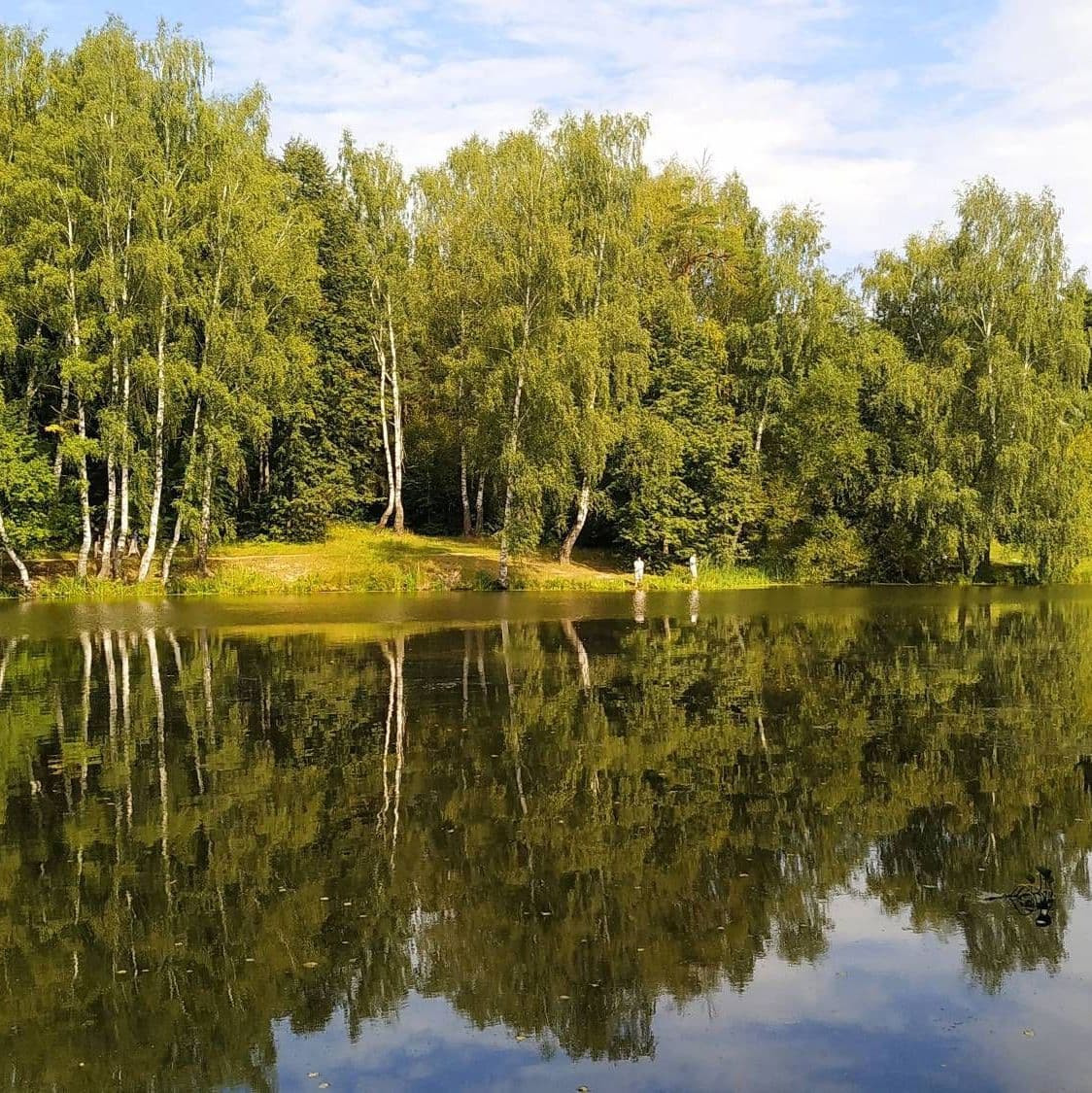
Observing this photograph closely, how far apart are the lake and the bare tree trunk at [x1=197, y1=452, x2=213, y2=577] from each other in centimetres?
2461

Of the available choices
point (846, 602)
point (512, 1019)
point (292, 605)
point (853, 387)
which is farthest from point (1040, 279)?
point (512, 1019)

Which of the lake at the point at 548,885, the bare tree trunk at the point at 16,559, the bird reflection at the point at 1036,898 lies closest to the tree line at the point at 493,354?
the bare tree trunk at the point at 16,559

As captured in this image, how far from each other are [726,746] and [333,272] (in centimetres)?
4574

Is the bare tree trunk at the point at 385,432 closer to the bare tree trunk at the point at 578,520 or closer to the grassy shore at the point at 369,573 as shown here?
the grassy shore at the point at 369,573

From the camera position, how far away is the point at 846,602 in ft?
130

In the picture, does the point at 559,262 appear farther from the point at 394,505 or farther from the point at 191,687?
the point at 191,687

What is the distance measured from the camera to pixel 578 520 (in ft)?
163

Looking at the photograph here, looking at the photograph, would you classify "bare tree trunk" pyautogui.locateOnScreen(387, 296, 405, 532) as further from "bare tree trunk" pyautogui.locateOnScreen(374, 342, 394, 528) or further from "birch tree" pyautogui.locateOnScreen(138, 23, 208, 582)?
A: "birch tree" pyautogui.locateOnScreen(138, 23, 208, 582)

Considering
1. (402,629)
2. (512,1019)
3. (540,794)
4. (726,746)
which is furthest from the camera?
(402,629)

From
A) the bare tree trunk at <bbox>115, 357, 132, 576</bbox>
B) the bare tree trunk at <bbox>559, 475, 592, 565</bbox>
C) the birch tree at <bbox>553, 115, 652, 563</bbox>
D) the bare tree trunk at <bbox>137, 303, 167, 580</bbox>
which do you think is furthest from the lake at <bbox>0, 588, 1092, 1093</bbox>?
the bare tree trunk at <bbox>559, 475, 592, 565</bbox>

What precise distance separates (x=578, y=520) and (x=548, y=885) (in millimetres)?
40984

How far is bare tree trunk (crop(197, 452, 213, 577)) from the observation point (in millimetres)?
43250

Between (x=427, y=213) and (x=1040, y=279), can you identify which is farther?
(x=427, y=213)

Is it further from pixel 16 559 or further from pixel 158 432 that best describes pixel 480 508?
pixel 16 559
